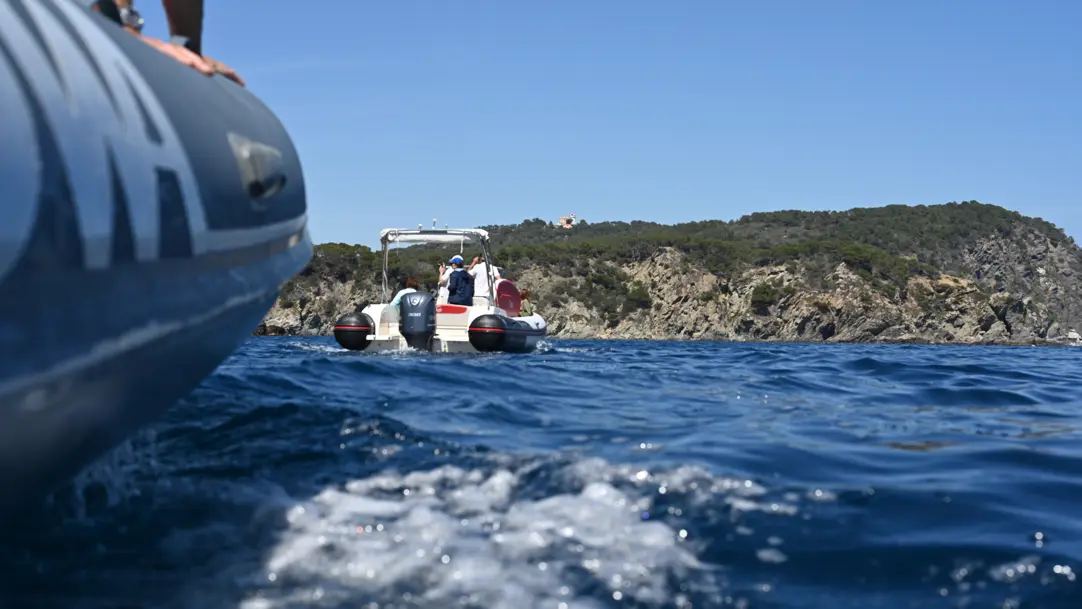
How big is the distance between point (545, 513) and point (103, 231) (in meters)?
1.50

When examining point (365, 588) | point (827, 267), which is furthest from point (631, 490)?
point (827, 267)

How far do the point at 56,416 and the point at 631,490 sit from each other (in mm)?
1801

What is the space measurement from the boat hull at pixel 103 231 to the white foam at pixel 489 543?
21.7 inches

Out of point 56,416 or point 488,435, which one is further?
point 488,435

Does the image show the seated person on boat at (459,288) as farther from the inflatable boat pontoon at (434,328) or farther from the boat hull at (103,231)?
the boat hull at (103,231)

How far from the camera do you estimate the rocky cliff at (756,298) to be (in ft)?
182

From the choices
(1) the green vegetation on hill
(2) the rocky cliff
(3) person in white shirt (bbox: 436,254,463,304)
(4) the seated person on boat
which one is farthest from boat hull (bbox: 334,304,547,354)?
(2) the rocky cliff

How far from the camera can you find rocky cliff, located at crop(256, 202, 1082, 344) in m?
55.6

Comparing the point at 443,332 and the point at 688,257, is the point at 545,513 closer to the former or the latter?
the point at 443,332

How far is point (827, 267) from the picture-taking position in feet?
195

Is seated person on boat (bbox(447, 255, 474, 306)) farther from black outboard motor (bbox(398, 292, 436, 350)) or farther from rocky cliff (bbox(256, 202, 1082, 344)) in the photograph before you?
rocky cliff (bbox(256, 202, 1082, 344))

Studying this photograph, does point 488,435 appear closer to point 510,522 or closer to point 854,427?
point 510,522

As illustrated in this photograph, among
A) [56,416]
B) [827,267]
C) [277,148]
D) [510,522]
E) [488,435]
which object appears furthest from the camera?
[827,267]

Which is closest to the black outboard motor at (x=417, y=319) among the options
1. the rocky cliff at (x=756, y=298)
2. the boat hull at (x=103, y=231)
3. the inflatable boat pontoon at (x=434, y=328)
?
the inflatable boat pontoon at (x=434, y=328)
